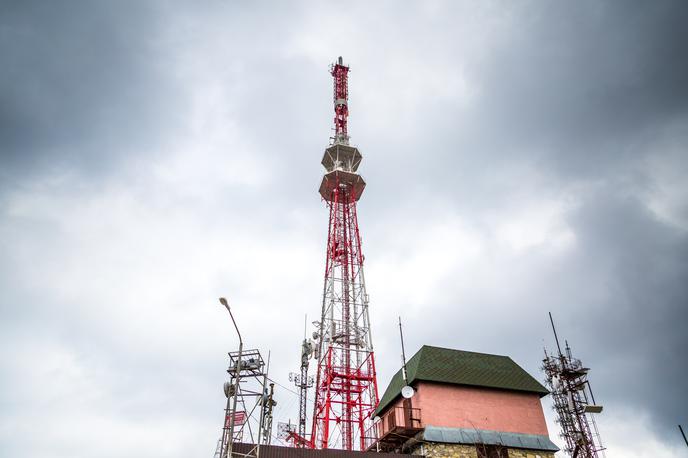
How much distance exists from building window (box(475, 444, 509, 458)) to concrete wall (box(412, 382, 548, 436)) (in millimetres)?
1026

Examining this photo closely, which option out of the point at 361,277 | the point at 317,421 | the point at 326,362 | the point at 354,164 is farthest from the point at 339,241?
the point at 317,421

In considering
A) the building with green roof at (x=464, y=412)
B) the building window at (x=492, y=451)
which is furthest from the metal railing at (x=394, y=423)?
the building window at (x=492, y=451)

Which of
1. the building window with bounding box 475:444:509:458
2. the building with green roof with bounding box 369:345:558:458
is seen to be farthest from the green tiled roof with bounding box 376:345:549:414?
the building window with bounding box 475:444:509:458

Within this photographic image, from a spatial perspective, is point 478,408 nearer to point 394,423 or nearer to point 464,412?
point 464,412

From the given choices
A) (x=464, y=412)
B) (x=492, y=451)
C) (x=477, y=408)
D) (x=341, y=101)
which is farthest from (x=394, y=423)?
(x=341, y=101)

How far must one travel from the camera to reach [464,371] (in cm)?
2786

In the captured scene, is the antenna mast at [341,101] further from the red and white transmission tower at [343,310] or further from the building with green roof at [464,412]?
the building with green roof at [464,412]

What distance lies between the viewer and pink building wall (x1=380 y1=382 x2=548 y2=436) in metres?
25.6

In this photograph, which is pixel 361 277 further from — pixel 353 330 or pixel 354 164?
pixel 354 164

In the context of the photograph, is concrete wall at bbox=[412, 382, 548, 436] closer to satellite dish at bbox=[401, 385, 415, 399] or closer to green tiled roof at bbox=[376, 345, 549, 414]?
green tiled roof at bbox=[376, 345, 549, 414]

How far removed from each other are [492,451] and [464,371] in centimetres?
451

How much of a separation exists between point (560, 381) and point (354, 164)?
30587 mm

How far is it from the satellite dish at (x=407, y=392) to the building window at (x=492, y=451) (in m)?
4.20

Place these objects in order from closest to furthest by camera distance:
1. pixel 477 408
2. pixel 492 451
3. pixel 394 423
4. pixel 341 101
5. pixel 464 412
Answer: pixel 492 451
pixel 464 412
pixel 477 408
pixel 394 423
pixel 341 101
